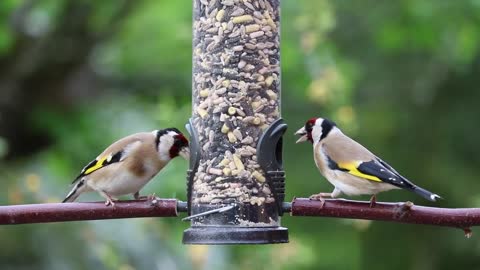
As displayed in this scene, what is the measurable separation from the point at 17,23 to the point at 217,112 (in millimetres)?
4835

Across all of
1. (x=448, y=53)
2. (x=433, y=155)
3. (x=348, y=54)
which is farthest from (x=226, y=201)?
(x=433, y=155)

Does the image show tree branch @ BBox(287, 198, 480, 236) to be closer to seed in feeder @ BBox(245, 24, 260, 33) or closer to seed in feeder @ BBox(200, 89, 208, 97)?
seed in feeder @ BBox(200, 89, 208, 97)

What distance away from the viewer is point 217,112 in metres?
7.45

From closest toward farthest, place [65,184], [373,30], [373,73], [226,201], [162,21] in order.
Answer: [226,201]
[65,184]
[162,21]
[373,30]
[373,73]

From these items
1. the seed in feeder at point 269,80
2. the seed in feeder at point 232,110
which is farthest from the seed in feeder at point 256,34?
the seed in feeder at point 232,110

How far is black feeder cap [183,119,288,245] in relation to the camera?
7.09 meters

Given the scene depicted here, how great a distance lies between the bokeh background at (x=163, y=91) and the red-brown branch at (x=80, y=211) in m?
3.05

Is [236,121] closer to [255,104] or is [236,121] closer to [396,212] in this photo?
[255,104]

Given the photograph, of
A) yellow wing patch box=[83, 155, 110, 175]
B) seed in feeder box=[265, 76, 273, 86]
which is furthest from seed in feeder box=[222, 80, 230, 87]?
yellow wing patch box=[83, 155, 110, 175]

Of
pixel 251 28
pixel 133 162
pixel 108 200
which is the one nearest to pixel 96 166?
pixel 133 162

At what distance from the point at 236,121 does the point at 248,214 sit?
617 mm

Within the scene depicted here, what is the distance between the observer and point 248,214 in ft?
23.7

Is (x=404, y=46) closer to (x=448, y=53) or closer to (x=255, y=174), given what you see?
(x=448, y=53)

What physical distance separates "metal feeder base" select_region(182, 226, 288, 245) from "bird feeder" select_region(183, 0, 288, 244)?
15mm
